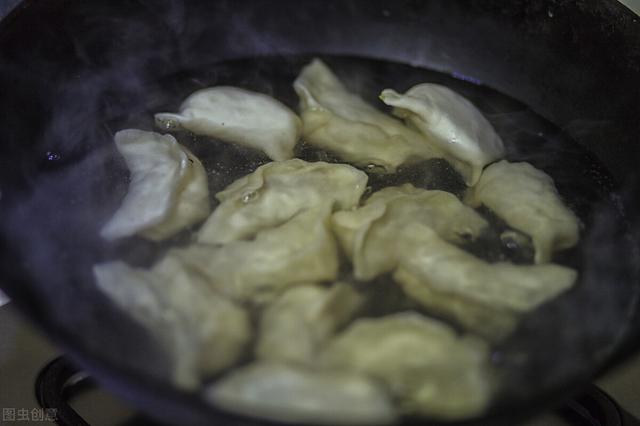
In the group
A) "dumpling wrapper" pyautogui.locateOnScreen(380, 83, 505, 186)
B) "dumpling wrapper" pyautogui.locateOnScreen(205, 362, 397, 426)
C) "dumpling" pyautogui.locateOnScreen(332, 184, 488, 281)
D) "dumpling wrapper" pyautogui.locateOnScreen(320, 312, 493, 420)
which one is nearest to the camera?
"dumpling wrapper" pyautogui.locateOnScreen(205, 362, 397, 426)

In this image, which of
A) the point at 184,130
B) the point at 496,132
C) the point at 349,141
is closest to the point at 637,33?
the point at 496,132

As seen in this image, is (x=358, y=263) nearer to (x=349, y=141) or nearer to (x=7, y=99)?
(x=349, y=141)

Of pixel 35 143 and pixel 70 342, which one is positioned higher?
pixel 70 342

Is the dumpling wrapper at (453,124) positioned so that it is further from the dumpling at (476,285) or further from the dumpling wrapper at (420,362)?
the dumpling wrapper at (420,362)

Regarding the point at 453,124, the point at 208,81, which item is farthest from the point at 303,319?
the point at 208,81

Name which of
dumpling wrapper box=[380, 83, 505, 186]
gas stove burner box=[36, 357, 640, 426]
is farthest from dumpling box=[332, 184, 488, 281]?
gas stove burner box=[36, 357, 640, 426]

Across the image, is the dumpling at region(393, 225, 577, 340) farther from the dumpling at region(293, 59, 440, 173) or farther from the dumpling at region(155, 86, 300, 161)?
the dumpling at region(155, 86, 300, 161)
